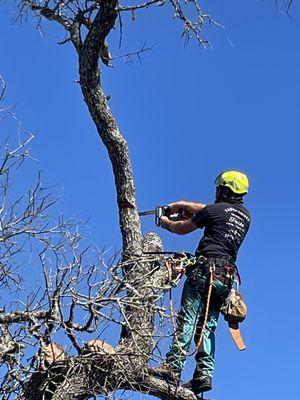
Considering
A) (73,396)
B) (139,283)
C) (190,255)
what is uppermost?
(190,255)

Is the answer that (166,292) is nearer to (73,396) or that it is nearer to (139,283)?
(139,283)

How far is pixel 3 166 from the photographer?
20.4 ft

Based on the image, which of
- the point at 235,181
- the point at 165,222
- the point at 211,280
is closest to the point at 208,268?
the point at 211,280

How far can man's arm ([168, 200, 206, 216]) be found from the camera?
21.0 ft

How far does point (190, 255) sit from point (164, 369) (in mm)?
840

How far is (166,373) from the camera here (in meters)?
5.95

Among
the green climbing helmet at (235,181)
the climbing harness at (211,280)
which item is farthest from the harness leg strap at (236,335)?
the green climbing helmet at (235,181)

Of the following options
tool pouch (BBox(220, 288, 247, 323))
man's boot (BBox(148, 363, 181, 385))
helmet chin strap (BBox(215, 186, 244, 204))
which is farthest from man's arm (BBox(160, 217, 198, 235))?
man's boot (BBox(148, 363, 181, 385))

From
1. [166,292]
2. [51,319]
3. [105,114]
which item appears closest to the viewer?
[51,319]

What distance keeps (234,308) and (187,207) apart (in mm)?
822

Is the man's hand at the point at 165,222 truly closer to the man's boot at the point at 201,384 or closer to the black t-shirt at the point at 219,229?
the black t-shirt at the point at 219,229

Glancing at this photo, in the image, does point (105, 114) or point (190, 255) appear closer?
point (190, 255)

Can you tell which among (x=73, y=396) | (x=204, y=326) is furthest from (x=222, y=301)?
(x=73, y=396)

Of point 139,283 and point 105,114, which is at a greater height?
point 105,114
